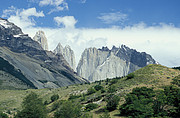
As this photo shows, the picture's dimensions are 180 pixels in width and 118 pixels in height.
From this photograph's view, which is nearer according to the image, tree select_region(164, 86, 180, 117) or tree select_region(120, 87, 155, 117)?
tree select_region(120, 87, 155, 117)

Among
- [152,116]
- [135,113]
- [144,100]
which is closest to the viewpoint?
[152,116]

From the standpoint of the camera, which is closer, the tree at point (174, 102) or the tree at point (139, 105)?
the tree at point (139, 105)

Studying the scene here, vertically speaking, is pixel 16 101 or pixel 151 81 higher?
pixel 151 81

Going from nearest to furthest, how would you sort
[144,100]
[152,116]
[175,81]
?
[152,116] → [144,100] → [175,81]

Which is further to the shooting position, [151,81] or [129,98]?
[151,81]

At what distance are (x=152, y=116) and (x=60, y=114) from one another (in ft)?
112

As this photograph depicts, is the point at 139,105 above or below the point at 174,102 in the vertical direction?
below

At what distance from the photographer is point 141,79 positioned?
99.2 meters

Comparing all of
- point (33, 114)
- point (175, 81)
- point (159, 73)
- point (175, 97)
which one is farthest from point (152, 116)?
point (159, 73)

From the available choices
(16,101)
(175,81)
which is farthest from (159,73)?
(16,101)

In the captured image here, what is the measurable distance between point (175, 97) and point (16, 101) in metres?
147

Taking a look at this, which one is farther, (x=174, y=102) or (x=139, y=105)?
(x=174, y=102)

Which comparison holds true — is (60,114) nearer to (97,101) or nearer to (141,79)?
(97,101)

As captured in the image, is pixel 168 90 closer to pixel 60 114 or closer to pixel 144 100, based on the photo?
pixel 144 100
